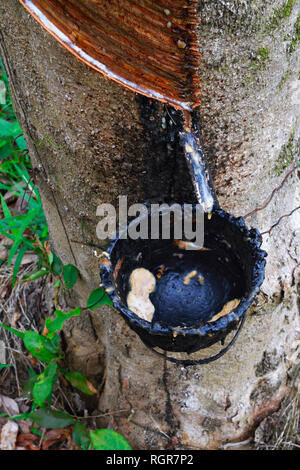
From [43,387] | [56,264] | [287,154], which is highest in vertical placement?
[287,154]

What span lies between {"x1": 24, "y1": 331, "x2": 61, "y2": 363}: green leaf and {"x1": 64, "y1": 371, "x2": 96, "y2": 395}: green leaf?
11 centimetres

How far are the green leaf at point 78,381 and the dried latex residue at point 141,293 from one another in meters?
0.60

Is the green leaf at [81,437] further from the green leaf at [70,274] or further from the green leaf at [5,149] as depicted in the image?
the green leaf at [5,149]

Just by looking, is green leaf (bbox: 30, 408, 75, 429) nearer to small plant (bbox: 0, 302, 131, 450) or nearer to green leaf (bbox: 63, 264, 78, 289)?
small plant (bbox: 0, 302, 131, 450)

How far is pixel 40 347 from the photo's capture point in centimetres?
162

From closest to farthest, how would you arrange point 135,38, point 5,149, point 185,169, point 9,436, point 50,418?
point 135,38
point 185,169
point 50,418
point 9,436
point 5,149

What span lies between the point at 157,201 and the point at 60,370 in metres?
1.03

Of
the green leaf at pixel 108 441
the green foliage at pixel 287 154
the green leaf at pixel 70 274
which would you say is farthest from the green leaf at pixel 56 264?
the green foliage at pixel 287 154

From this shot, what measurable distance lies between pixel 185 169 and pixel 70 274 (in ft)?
2.03

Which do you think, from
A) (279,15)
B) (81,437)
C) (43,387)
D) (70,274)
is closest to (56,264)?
(70,274)

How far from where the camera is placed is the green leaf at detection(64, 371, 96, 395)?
173cm

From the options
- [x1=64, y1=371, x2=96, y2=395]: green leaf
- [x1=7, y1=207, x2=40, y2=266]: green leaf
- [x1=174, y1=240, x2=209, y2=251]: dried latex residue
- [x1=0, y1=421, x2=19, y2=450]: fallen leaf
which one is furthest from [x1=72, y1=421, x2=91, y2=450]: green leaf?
[x1=174, y1=240, x2=209, y2=251]: dried latex residue

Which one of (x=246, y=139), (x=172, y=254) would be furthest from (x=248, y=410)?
(x=246, y=139)

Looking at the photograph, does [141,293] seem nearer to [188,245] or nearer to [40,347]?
[188,245]
